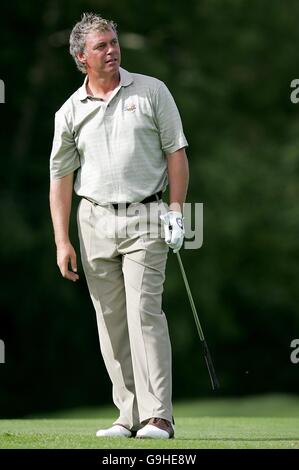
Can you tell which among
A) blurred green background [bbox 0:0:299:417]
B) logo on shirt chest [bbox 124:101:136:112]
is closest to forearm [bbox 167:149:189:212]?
logo on shirt chest [bbox 124:101:136:112]

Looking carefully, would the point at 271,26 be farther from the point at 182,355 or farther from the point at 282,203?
the point at 182,355

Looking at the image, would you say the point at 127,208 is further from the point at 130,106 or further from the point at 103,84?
the point at 103,84

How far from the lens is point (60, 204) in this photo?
6.17 m

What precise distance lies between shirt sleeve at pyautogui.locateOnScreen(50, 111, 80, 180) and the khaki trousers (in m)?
0.21

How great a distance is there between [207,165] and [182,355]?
115 inches

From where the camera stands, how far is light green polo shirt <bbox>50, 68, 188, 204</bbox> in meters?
5.89

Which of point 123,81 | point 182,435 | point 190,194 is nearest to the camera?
point 123,81

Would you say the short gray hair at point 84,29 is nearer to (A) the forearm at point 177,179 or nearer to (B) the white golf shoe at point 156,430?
(A) the forearm at point 177,179

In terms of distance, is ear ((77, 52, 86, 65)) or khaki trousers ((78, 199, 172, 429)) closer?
khaki trousers ((78, 199, 172, 429))

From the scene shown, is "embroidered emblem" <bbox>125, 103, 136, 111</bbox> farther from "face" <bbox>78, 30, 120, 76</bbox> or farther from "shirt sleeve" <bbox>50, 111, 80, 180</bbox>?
"shirt sleeve" <bbox>50, 111, 80, 180</bbox>

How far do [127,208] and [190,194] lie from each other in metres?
13.3

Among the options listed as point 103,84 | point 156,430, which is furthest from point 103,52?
point 156,430

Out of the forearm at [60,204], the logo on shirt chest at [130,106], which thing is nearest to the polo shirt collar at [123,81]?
the logo on shirt chest at [130,106]
